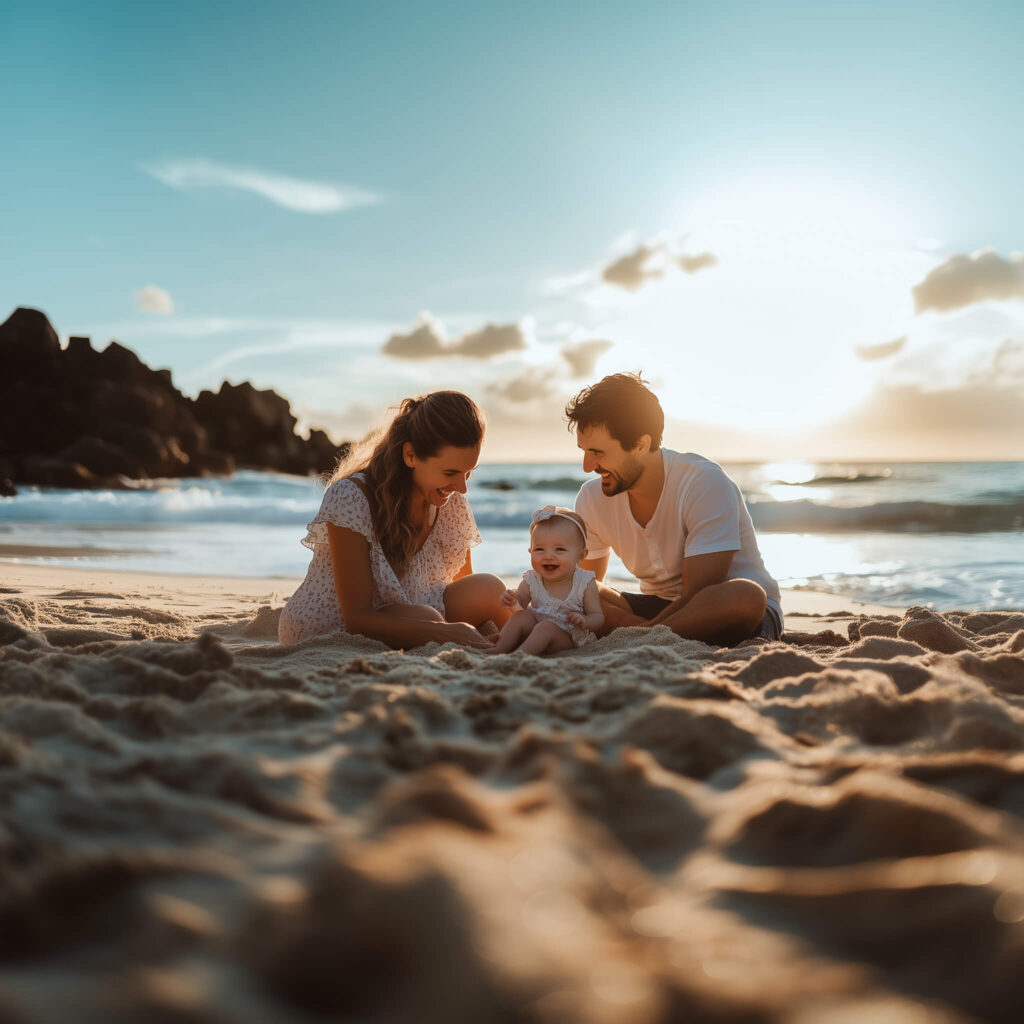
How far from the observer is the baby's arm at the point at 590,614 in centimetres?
340

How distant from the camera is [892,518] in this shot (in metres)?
12.5

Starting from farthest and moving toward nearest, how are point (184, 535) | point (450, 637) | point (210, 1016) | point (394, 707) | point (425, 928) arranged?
point (184, 535)
point (450, 637)
point (394, 707)
point (425, 928)
point (210, 1016)

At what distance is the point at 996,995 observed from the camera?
84 cm

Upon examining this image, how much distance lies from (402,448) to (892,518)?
443 inches

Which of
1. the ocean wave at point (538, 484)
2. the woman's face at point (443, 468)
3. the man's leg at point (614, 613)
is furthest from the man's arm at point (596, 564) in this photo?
the ocean wave at point (538, 484)

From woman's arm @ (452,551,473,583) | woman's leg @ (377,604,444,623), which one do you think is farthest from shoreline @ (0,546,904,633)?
woman's leg @ (377,604,444,623)

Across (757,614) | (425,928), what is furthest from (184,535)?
(425,928)

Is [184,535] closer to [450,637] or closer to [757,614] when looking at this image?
[450,637]

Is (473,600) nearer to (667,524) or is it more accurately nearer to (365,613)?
(365,613)

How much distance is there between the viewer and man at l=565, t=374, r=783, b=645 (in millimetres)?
3350

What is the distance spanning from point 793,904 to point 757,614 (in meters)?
2.42

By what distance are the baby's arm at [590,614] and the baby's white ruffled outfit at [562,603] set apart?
2cm

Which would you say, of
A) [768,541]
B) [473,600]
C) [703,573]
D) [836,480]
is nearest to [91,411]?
[836,480]

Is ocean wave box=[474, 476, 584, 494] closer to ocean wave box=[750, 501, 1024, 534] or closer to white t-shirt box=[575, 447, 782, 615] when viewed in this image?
ocean wave box=[750, 501, 1024, 534]
